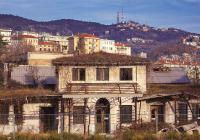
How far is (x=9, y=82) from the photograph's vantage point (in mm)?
50156

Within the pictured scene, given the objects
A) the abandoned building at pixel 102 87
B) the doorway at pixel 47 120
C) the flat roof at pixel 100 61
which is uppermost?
the flat roof at pixel 100 61

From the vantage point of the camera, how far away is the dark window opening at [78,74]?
143ft

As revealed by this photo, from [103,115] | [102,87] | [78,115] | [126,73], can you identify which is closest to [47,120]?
[78,115]

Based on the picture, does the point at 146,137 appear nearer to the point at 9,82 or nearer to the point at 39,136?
the point at 39,136

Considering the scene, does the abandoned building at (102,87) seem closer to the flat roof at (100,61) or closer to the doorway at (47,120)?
the flat roof at (100,61)

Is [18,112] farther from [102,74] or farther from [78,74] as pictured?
[102,74]

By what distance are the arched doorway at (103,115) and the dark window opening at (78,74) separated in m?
2.58

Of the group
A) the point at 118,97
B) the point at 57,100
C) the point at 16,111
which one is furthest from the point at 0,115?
the point at 118,97

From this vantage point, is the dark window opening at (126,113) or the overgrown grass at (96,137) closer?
the overgrown grass at (96,137)

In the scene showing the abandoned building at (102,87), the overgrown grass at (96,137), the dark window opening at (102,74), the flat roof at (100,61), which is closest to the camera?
the overgrown grass at (96,137)

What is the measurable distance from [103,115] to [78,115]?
1.90 m

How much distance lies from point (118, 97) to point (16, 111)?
7889 mm

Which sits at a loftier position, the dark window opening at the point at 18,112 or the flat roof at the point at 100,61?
the flat roof at the point at 100,61

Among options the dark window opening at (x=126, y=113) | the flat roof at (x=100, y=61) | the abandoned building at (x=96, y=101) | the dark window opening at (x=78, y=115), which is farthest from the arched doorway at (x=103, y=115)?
the flat roof at (x=100, y=61)
